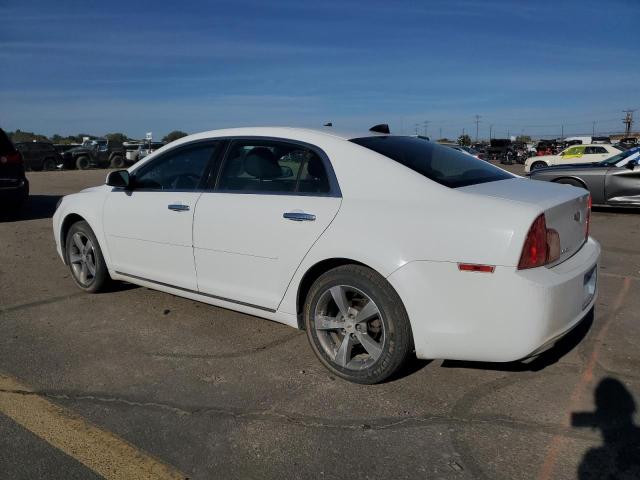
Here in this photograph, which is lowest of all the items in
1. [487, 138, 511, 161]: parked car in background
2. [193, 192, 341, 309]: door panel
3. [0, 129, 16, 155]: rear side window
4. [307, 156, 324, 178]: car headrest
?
[487, 138, 511, 161]: parked car in background

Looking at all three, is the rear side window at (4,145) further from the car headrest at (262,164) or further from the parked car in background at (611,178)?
the parked car in background at (611,178)

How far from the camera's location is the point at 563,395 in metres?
3.30

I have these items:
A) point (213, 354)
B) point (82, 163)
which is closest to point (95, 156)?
point (82, 163)

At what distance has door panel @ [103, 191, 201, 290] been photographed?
429cm

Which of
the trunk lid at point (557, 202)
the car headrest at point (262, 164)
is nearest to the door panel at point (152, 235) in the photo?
the car headrest at point (262, 164)

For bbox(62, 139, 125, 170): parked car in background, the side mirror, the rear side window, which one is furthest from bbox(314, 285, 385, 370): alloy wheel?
bbox(62, 139, 125, 170): parked car in background

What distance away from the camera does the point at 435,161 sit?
376cm

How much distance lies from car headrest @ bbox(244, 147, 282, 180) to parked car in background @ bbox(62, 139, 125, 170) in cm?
3017

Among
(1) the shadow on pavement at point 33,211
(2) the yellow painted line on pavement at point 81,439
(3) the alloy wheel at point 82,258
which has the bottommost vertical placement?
(2) the yellow painted line on pavement at point 81,439

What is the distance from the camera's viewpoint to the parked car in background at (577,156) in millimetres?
23952

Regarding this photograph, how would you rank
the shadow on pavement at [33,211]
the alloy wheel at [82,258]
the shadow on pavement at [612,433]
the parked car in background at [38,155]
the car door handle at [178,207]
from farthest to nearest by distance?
the parked car in background at [38,155] → the shadow on pavement at [33,211] → the alloy wheel at [82,258] → the car door handle at [178,207] → the shadow on pavement at [612,433]

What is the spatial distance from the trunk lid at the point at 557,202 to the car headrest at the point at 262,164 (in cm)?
130

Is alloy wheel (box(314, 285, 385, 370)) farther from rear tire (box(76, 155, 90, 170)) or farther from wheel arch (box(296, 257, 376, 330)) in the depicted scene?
rear tire (box(76, 155, 90, 170))

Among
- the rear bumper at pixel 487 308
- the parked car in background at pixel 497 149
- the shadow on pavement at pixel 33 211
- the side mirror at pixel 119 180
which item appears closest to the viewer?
the rear bumper at pixel 487 308
